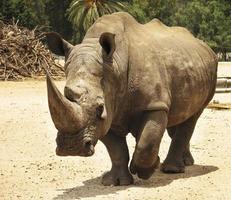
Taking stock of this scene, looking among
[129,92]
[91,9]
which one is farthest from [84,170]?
[91,9]

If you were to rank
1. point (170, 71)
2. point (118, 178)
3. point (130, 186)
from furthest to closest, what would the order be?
point (170, 71) → point (118, 178) → point (130, 186)

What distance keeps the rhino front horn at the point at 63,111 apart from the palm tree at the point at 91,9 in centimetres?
3882

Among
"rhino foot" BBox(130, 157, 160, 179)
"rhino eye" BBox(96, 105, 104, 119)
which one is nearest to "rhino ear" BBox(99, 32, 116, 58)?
"rhino eye" BBox(96, 105, 104, 119)

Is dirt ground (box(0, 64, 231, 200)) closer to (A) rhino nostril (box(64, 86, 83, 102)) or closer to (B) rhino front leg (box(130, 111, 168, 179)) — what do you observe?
(B) rhino front leg (box(130, 111, 168, 179))

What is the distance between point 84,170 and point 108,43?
7.70ft

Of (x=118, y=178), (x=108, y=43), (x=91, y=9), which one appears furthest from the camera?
(x=91, y=9)

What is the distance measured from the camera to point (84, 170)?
8.37 meters

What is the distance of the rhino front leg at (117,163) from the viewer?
24.1ft

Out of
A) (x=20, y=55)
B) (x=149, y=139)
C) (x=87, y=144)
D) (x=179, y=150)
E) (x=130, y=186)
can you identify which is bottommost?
(x=20, y=55)

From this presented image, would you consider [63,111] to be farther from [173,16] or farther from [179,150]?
[173,16]

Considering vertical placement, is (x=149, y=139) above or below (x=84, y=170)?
above

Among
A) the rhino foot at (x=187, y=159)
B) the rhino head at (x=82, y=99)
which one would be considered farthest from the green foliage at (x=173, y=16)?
the rhino head at (x=82, y=99)

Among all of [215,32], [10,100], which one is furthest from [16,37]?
[215,32]

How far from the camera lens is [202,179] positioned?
25.0 ft
